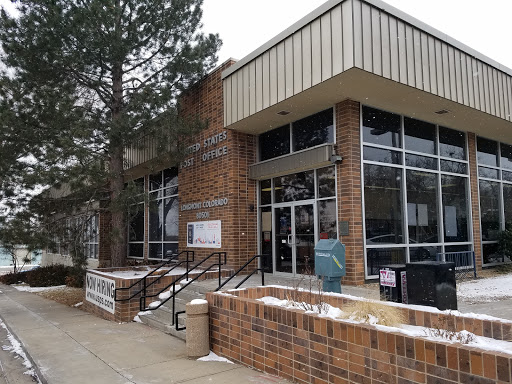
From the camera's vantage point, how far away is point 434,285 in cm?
525

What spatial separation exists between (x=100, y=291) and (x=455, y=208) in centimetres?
1000

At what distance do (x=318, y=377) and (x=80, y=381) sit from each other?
9.73 feet

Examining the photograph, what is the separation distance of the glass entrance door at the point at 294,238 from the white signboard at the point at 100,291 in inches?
174

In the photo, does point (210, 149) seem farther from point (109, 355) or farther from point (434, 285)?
point (434, 285)

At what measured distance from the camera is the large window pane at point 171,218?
15320 mm

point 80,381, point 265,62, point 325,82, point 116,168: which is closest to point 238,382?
point 80,381

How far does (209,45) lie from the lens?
1302 centimetres

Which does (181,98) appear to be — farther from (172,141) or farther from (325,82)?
(325,82)

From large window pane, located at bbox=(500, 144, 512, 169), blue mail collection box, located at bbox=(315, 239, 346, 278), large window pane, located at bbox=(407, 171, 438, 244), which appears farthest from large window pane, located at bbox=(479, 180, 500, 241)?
blue mail collection box, located at bbox=(315, 239, 346, 278)

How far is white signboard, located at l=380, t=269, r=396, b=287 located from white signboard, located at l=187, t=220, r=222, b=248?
21.7 ft

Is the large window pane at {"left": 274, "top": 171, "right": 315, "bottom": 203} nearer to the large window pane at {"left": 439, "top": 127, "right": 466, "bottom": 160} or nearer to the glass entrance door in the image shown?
the glass entrance door

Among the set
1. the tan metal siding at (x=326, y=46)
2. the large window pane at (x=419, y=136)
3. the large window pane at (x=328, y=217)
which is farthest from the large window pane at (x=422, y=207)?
the tan metal siding at (x=326, y=46)

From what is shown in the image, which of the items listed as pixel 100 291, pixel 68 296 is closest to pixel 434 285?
pixel 100 291

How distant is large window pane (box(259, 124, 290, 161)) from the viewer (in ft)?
38.5
